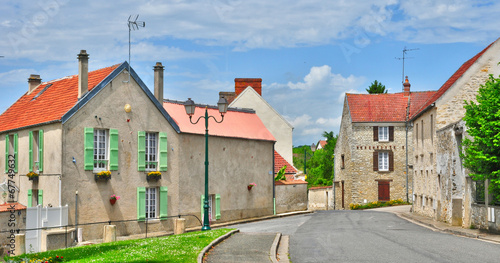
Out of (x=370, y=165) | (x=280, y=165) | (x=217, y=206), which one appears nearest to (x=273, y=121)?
(x=370, y=165)

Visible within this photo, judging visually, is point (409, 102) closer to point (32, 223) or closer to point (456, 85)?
point (456, 85)

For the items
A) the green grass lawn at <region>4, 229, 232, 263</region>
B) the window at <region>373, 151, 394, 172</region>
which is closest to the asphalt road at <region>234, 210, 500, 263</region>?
the green grass lawn at <region>4, 229, 232, 263</region>

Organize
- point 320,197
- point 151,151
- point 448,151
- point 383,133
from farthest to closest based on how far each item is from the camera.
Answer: point 320,197 → point 383,133 → point 448,151 → point 151,151

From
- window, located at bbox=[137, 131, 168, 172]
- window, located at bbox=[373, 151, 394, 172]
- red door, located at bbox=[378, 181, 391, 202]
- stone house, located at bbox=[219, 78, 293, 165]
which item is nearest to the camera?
window, located at bbox=[137, 131, 168, 172]

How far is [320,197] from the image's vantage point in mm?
64750

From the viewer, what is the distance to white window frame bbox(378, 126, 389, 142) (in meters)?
55.7

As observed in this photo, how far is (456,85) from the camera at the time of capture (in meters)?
34.8

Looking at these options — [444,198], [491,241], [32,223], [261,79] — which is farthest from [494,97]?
[261,79]

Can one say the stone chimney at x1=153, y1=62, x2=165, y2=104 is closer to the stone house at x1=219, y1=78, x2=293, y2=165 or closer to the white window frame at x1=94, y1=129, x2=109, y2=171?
the white window frame at x1=94, y1=129, x2=109, y2=171

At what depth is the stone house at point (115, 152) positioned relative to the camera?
2605 cm

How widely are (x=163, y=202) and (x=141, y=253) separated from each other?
46.3 feet

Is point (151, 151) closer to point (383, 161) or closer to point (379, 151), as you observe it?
point (379, 151)

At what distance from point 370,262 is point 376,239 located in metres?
6.53

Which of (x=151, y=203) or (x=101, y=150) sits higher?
(x=101, y=150)
